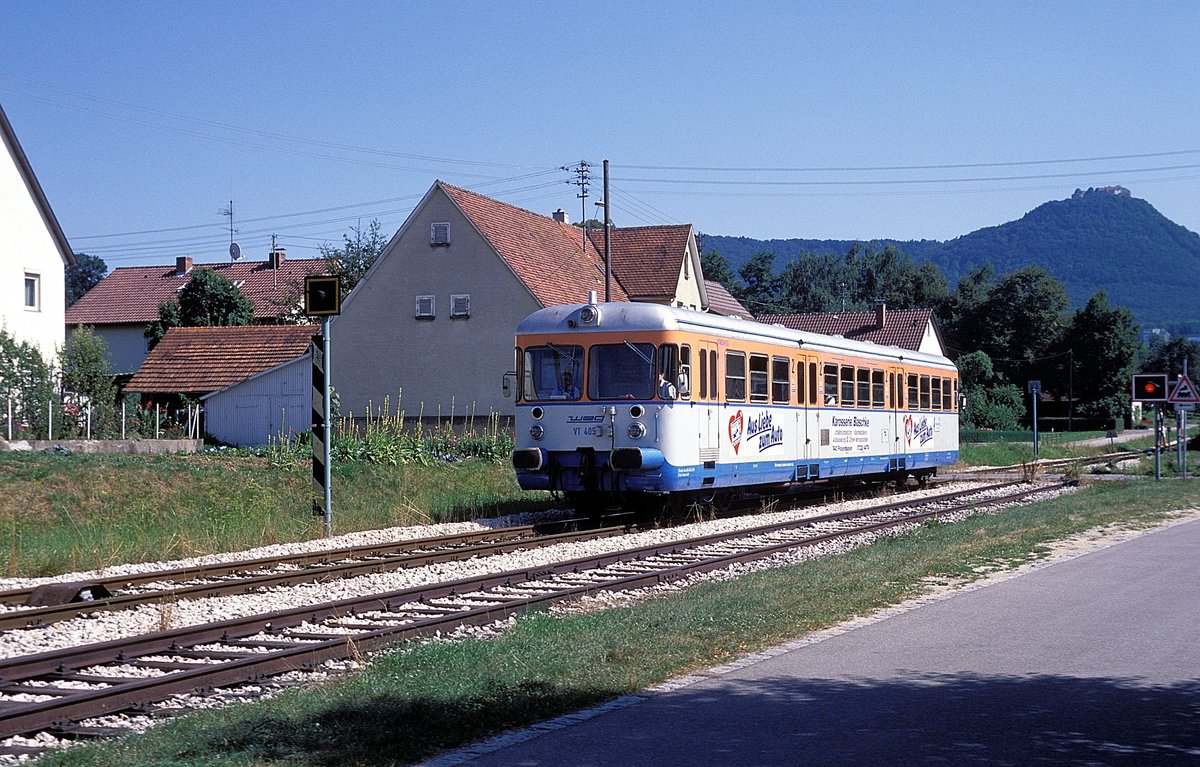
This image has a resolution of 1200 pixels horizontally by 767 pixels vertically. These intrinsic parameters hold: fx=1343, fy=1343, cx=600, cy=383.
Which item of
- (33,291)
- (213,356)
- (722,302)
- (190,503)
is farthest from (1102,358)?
(190,503)

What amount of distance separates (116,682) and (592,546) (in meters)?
9.49

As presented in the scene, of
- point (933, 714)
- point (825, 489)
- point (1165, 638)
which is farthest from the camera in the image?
point (825, 489)

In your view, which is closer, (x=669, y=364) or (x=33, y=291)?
(x=669, y=364)

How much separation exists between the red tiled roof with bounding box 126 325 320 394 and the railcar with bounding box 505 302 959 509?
22.6 metres

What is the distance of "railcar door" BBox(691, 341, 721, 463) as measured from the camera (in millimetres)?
19469

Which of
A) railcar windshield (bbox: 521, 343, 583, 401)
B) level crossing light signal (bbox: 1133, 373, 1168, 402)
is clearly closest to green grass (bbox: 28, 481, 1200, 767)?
railcar windshield (bbox: 521, 343, 583, 401)

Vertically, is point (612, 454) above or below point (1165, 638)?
above

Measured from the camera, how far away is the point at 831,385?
24312mm

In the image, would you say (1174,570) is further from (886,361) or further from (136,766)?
(886,361)

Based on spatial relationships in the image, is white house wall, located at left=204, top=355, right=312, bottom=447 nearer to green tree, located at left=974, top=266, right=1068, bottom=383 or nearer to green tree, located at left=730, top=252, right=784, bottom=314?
green tree, located at left=974, top=266, right=1068, bottom=383

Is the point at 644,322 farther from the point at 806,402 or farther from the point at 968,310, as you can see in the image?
the point at 968,310

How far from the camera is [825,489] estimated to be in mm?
29266

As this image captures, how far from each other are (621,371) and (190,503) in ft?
22.9

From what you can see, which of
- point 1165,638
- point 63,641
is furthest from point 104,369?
point 1165,638
